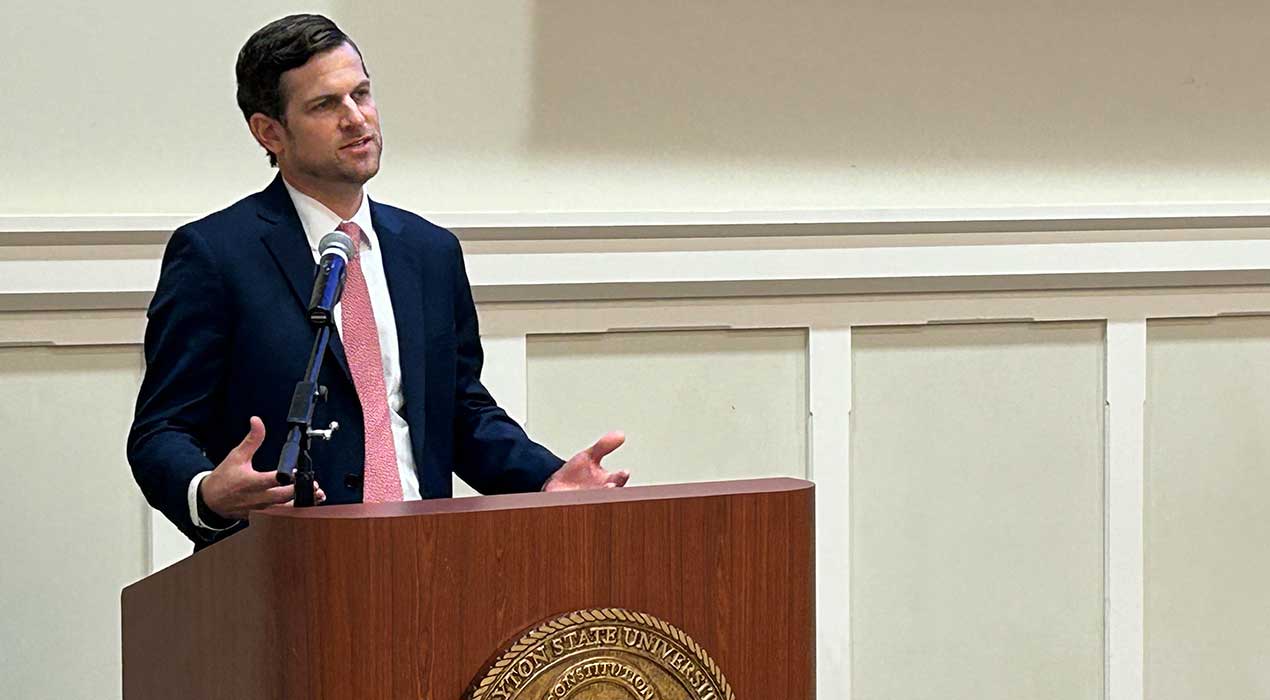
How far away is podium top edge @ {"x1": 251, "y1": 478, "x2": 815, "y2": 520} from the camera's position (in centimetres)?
168

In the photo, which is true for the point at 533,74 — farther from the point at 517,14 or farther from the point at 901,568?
the point at 901,568

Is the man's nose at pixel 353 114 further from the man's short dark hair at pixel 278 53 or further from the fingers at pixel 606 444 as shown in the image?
the fingers at pixel 606 444

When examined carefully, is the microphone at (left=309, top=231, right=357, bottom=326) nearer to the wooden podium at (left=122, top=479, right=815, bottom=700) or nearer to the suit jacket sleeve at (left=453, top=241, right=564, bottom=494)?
the wooden podium at (left=122, top=479, right=815, bottom=700)

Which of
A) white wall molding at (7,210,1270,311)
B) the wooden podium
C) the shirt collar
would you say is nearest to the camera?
the wooden podium

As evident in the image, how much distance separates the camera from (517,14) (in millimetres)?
3510

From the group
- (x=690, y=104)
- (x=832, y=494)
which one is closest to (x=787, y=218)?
(x=690, y=104)

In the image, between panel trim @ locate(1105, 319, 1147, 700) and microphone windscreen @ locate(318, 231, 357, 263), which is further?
panel trim @ locate(1105, 319, 1147, 700)

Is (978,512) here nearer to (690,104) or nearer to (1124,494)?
(1124,494)

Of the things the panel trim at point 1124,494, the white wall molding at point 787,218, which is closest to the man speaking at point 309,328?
the white wall molding at point 787,218

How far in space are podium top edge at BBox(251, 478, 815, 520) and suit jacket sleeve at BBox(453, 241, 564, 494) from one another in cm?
48

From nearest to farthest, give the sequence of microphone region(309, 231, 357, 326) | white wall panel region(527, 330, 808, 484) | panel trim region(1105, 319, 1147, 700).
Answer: microphone region(309, 231, 357, 326)
white wall panel region(527, 330, 808, 484)
panel trim region(1105, 319, 1147, 700)

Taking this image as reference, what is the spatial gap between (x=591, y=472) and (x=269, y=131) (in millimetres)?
633

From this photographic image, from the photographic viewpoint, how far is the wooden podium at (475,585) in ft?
5.44

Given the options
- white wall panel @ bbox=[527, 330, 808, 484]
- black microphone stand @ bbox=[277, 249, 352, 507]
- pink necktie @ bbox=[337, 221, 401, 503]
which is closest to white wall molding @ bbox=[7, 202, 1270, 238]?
white wall panel @ bbox=[527, 330, 808, 484]
